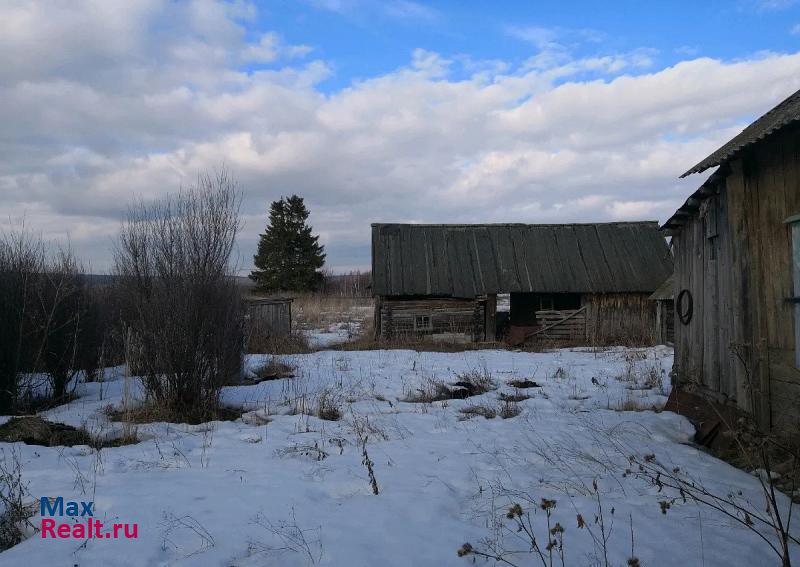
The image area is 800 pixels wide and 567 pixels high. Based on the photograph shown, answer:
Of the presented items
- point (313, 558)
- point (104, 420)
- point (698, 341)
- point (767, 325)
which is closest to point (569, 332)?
point (698, 341)

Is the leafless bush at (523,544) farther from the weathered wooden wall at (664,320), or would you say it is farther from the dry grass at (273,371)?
the weathered wooden wall at (664,320)

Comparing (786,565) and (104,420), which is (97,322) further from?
(786,565)

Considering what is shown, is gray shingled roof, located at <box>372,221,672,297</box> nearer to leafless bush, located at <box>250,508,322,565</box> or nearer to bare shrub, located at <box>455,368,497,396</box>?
bare shrub, located at <box>455,368,497,396</box>

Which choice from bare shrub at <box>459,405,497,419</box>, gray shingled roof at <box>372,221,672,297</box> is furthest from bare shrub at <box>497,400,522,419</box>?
gray shingled roof at <box>372,221,672,297</box>

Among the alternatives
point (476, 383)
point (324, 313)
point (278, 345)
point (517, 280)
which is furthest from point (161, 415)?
point (324, 313)

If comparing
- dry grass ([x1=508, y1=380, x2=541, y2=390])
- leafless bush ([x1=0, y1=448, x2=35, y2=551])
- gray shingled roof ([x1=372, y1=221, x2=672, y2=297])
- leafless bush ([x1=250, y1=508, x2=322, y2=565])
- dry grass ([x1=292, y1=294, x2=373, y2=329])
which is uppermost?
gray shingled roof ([x1=372, y1=221, x2=672, y2=297])

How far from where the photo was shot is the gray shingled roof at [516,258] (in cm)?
1905

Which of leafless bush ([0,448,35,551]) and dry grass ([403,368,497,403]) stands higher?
leafless bush ([0,448,35,551])

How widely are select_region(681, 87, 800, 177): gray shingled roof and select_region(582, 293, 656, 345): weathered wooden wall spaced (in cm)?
1372

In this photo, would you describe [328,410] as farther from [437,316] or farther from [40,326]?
[437,316]

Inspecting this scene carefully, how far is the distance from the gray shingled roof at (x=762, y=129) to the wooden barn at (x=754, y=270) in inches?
0.4

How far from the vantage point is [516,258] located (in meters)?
20.4

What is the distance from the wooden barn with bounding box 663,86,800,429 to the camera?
16.1 ft

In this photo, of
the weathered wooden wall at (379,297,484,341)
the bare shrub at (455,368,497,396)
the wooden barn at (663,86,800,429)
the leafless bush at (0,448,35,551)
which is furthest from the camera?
the weathered wooden wall at (379,297,484,341)
